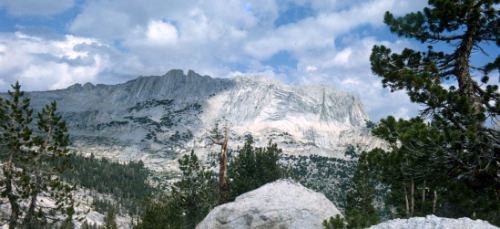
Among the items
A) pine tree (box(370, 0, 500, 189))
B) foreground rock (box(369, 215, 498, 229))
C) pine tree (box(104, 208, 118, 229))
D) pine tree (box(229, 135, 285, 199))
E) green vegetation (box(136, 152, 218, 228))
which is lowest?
pine tree (box(104, 208, 118, 229))

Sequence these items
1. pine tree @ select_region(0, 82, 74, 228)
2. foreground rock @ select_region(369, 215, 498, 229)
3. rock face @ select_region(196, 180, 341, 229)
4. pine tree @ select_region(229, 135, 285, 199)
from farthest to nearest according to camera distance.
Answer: pine tree @ select_region(229, 135, 285, 199)
pine tree @ select_region(0, 82, 74, 228)
rock face @ select_region(196, 180, 341, 229)
foreground rock @ select_region(369, 215, 498, 229)

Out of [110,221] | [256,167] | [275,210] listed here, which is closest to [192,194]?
[256,167]

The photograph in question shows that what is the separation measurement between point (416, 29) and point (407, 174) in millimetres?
7034

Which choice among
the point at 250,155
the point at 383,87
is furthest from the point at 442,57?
the point at 250,155

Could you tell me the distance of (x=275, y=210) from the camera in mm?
22016

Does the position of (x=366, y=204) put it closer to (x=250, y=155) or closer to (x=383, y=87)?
(x=250, y=155)

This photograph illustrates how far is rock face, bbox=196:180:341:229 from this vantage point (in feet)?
70.0

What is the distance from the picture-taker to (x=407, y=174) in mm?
18359

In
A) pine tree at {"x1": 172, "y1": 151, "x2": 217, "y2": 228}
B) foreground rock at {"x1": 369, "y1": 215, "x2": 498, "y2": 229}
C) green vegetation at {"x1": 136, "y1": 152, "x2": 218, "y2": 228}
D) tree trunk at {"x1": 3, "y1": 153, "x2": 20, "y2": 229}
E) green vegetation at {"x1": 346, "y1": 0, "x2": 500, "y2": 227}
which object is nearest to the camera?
foreground rock at {"x1": 369, "y1": 215, "x2": 498, "y2": 229}

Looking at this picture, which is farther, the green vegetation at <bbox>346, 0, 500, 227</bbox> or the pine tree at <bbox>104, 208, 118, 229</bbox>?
the pine tree at <bbox>104, 208, 118, 229</bbox>

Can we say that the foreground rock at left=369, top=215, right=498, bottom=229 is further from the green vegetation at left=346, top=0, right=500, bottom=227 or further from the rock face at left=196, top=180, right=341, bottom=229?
the rock face at left=196, top=180, right=341, bottom=229

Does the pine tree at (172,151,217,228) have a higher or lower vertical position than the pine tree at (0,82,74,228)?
lower

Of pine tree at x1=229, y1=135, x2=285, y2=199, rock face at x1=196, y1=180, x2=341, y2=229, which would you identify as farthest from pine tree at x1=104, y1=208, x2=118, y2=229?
rock face at x1=196, y1=180, x2=341, y2=229

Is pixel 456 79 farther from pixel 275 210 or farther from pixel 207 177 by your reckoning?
pixel 207 177
